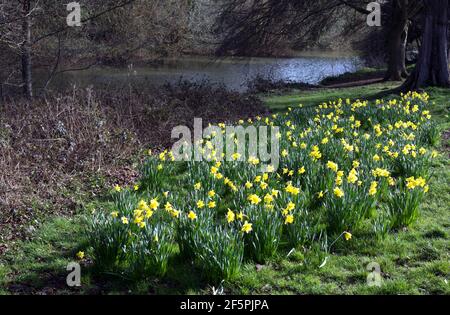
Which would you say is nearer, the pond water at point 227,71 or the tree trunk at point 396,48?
the tree trunk at point 396,48

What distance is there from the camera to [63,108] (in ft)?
25.2

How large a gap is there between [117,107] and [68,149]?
2302mm

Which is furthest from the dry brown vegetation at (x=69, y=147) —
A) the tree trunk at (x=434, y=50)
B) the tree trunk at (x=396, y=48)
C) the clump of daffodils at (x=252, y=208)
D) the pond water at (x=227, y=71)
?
the tree trunk at (x=396, y=48)

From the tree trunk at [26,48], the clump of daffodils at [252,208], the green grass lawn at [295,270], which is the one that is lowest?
the green grass lawn at [295,270]

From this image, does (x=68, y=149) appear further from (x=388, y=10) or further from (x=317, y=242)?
(x=388, y=10)

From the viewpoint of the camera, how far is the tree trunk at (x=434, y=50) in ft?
43.2

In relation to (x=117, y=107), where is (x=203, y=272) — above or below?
below

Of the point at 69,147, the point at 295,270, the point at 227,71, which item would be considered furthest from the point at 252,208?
the point at 227,71

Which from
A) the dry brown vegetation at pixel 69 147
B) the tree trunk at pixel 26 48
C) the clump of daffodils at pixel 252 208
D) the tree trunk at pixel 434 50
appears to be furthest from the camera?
the tree trunk at pixel 434 50

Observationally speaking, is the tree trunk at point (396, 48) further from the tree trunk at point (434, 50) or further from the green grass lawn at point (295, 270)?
the green grass lawn at point (295, 270)

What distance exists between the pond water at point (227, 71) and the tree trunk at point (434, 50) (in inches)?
291

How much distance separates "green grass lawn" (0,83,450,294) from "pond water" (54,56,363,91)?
14410 millimetres

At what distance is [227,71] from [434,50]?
1313cm
